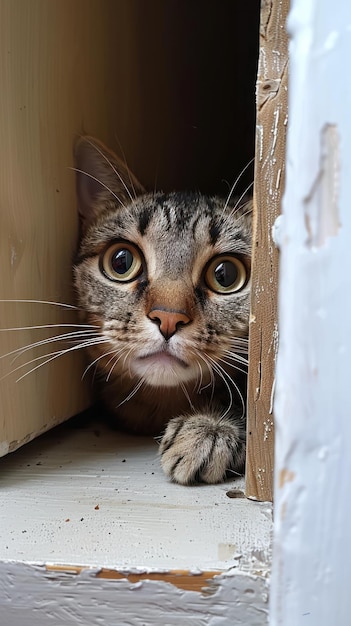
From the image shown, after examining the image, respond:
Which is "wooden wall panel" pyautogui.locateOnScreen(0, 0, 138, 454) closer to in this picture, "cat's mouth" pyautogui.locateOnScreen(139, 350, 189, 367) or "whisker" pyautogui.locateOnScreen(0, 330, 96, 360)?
"whisker" pyautogui.locateOnScreen(0, 330, 96, 360)

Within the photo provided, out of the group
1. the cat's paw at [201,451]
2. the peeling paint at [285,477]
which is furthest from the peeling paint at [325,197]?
the cat's paw at [201,451]

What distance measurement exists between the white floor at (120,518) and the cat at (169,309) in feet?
0.20

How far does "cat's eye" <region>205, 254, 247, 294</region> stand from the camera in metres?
0.97

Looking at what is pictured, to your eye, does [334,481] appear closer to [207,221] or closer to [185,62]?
[207,221]

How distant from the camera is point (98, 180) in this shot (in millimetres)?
1125

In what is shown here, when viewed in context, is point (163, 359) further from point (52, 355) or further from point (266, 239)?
point (266, 239)

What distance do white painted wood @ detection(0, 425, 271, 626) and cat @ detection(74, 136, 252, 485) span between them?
0.09 metres

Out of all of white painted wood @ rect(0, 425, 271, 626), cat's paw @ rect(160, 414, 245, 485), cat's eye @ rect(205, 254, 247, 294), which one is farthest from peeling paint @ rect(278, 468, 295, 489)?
cat's eye @ rect(205, 254, 247, 294)

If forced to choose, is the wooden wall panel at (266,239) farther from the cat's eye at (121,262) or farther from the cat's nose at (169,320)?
the cat's eye at (121,262)

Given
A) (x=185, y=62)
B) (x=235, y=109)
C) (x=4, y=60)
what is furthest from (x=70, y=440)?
(x=235, y=109)

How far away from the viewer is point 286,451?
1.37 feet

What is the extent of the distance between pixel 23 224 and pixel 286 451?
535mm

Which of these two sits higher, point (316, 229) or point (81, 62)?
point (81, 62)

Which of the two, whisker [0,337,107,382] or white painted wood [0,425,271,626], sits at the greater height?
whisker [0,337,107,382]
